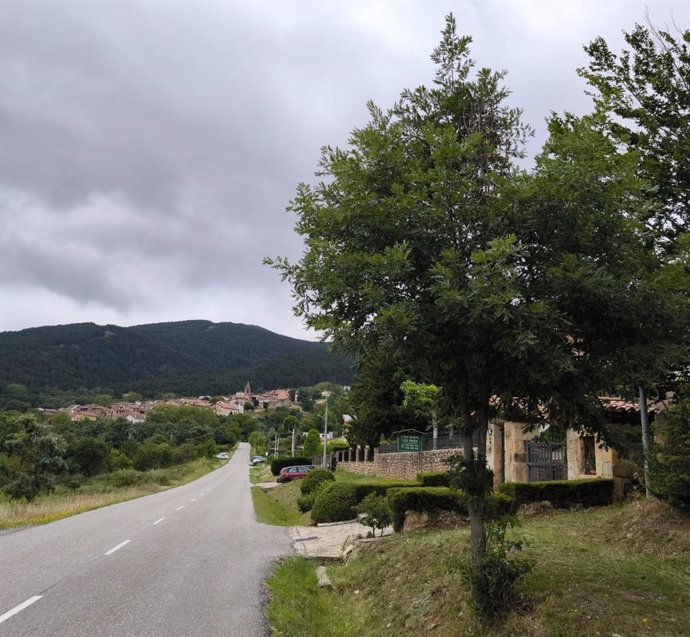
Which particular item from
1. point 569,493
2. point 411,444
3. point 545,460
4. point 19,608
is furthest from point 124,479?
point 19,608

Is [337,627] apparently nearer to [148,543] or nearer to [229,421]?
[148,543]

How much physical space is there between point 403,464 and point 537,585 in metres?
22.2

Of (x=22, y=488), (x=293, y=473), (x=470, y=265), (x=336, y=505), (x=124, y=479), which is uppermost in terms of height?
(x=470, y=265)

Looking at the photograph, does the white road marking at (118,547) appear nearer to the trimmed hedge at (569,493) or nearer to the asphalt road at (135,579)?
the asphalt road at (135,579)

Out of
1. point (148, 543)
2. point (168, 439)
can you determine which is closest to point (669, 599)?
point (148, 543)

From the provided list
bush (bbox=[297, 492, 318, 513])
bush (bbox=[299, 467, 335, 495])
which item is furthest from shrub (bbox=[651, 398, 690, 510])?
bush (bbox=[299, 467, 335, 495])

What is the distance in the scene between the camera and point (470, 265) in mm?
5543

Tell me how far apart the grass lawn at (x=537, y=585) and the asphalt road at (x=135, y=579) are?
35.5 inches

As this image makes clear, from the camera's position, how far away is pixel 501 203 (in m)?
5.79

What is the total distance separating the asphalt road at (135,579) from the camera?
22.9 feet

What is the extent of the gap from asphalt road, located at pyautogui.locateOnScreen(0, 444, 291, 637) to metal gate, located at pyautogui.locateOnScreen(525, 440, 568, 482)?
784 centimetres

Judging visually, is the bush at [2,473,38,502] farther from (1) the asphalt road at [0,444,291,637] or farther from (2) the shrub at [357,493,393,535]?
(2) the shrub at [357,493,393,535]

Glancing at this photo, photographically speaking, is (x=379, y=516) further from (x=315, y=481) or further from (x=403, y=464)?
(x=403, y=464)

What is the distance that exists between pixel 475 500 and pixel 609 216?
10.6ft
